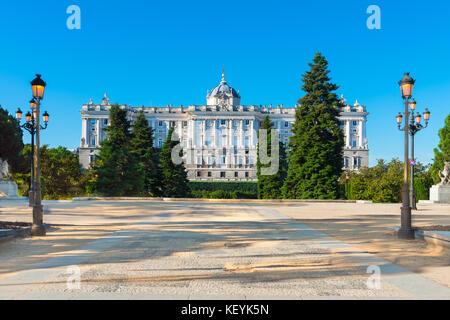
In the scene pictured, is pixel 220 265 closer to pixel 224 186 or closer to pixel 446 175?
pixel 446 175

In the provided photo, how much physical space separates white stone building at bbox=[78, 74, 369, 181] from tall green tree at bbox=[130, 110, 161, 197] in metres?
48.3

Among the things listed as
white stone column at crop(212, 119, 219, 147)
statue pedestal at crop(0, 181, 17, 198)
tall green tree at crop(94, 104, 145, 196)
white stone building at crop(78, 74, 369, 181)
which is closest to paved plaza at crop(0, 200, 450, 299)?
statue pedestal at crop(0, 181, 17, 198)

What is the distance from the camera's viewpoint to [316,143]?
37.7 m

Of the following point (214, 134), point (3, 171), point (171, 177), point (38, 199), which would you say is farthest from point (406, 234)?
point (214, 134)

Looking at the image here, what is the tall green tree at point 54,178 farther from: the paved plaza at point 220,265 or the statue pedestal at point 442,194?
the statue pedestal at point 442,194

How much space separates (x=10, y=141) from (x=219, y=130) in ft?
238

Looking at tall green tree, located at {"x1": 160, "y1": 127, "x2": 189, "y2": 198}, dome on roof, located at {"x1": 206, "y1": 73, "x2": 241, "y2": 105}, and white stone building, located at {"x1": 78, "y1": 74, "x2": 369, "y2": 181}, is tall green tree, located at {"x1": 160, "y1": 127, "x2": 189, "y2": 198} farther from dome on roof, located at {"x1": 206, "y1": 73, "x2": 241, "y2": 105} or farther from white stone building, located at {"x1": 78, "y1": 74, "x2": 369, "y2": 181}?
dome on roof, located at {"x1": 206, "y1": 73, "x2": 241, "y2": 105}

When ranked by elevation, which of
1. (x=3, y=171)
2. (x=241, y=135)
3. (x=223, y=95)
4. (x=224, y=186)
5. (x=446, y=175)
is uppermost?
(x=223, y=95)

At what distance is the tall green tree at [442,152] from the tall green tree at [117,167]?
29.3 metres

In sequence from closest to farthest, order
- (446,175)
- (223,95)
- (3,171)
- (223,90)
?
1. (3,171)
2. (446,175)
3. (223,95)
4. (223,90)

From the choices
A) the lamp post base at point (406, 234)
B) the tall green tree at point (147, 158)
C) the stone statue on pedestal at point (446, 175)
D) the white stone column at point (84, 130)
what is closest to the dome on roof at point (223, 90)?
the white stone column at point (84, 130)

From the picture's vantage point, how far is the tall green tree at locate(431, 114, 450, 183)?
36.5 meters
